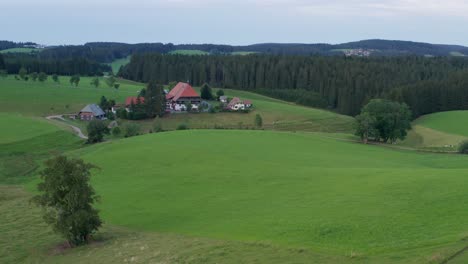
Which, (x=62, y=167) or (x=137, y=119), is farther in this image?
(x=137, y=119)

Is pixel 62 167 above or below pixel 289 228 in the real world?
above

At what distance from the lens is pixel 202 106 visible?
104 meters

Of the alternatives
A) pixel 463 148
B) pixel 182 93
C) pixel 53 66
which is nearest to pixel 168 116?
pixel 182 93

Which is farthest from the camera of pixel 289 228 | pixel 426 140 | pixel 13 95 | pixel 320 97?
pixel 320 97

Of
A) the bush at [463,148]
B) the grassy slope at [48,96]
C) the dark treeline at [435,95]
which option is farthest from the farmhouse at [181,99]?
the bush at [463,148]

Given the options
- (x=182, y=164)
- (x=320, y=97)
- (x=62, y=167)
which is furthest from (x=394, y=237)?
(x=320, y=97)

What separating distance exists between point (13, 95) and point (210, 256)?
103740 millimetres

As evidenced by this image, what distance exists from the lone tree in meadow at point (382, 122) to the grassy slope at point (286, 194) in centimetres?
895

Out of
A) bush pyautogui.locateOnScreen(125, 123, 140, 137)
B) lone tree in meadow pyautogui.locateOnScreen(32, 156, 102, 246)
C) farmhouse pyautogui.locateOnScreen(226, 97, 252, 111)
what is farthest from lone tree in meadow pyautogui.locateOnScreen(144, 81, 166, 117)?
lone tree in meadow pyautogui.locateOnScreen(32, 156, 102, 246)

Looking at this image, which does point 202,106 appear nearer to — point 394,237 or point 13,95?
point 13,95

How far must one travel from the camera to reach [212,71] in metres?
154

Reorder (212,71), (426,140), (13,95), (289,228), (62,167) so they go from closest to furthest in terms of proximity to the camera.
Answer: (289,228) < (62,167) < (426,140) < (13,95) < (212,71)

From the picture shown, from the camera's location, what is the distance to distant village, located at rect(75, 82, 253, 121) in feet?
315

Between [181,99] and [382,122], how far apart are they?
161ft
